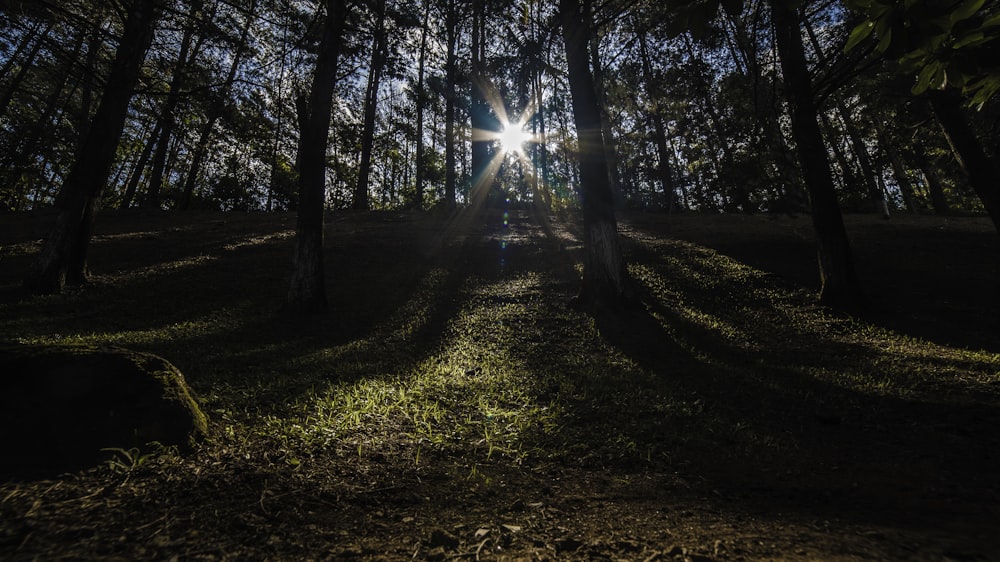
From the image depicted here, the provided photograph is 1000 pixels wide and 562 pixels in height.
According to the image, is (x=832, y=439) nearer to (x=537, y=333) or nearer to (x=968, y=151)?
(x=537, y=333)

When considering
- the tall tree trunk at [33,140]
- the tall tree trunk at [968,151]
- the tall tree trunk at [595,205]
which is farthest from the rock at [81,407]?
the tall tree trunk at [33,140]

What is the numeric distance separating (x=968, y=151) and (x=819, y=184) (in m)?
2.21

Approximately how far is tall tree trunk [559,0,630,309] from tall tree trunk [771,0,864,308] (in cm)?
410

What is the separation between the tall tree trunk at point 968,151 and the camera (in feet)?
25.7

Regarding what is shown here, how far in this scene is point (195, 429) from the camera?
3143mm

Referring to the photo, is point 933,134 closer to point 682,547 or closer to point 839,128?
point 682,547

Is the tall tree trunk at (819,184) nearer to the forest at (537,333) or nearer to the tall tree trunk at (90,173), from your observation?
the forest at (537,333)

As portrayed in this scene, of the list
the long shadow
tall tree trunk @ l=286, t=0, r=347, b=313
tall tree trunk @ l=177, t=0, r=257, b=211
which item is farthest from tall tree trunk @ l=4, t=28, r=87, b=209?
the long shadow

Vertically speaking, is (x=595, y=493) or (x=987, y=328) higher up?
(x=595, y=493)

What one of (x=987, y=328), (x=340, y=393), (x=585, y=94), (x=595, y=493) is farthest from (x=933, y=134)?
(x=340, y=393)

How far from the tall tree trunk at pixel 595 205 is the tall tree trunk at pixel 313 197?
17.3 feet

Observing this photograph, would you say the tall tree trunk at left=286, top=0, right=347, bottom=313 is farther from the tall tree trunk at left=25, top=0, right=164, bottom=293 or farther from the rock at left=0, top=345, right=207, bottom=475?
the rock at left=0, top=345, right=207, bottom=475

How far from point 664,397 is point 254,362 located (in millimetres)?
5542

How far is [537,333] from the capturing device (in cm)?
823
